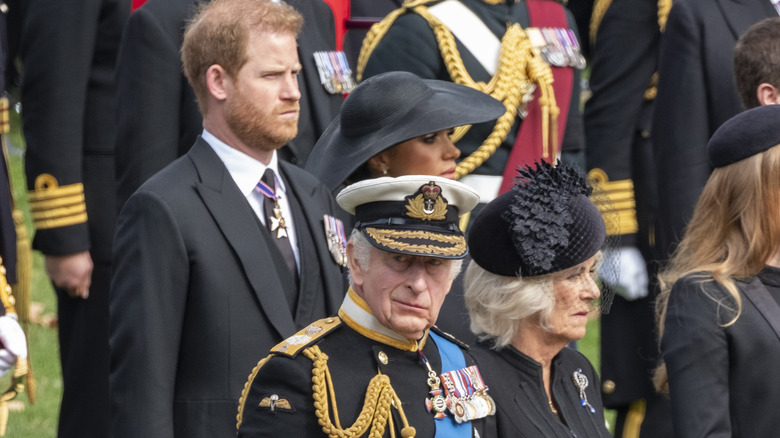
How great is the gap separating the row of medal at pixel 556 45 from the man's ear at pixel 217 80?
1535mm

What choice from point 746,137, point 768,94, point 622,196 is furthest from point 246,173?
point 622,196

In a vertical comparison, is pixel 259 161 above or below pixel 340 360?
above

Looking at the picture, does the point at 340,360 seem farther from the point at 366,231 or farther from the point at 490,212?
the point at 490,212

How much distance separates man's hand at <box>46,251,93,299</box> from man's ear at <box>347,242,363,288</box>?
2.43m

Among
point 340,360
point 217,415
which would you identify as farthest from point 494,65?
point 340,360

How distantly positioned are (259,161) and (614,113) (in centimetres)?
261

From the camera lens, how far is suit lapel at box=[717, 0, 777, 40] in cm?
614

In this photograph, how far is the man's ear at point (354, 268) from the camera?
12.6 ft

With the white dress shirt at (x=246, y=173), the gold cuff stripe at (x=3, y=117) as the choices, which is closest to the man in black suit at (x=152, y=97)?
the gold cuff stripe at (x=3, y=117)

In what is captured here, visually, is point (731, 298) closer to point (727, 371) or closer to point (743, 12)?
point (727, 371)

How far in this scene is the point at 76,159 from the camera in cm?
613

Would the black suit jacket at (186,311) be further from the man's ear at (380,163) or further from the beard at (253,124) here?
the man's ear at (380,163)

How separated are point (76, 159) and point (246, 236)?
5.75 ft

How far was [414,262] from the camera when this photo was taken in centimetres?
381
